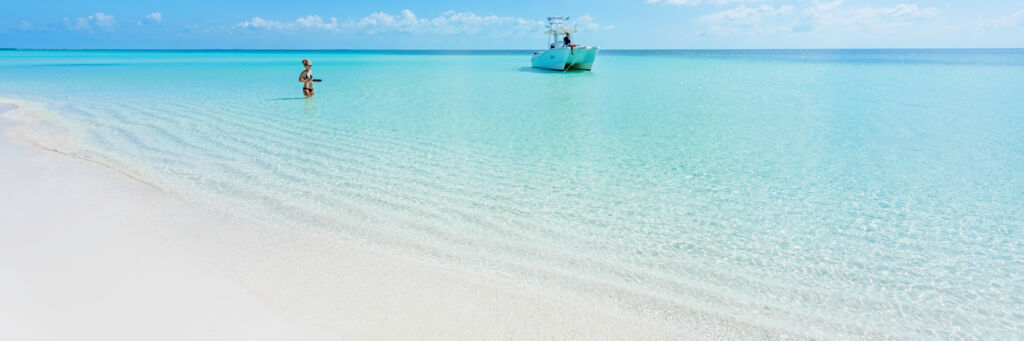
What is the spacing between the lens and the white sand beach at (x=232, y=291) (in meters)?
2.96

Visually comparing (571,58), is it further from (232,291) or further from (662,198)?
(232,291)

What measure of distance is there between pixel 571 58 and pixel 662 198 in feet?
98.0

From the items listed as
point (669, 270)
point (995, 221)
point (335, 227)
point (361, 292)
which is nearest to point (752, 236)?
point (669, 270)

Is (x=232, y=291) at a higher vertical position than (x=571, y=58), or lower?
lower

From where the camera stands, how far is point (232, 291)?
11.1 feet

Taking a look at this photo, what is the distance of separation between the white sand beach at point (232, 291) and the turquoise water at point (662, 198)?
31 cm

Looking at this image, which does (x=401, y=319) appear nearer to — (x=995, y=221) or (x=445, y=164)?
(x=445, y=164)

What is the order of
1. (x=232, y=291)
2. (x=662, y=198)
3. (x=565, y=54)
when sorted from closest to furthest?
(x=232, y=291) → (x=662, y=198) → (x=565, y=54)

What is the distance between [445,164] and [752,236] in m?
4.16

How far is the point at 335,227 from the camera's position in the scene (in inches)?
188

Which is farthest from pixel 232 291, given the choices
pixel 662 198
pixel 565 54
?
pixel 565 54

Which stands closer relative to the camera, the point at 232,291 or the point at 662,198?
the point at 232,291

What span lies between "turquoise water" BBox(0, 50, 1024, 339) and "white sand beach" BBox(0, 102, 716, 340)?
0.31 m

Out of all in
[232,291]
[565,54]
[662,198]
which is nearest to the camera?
[232,291]
